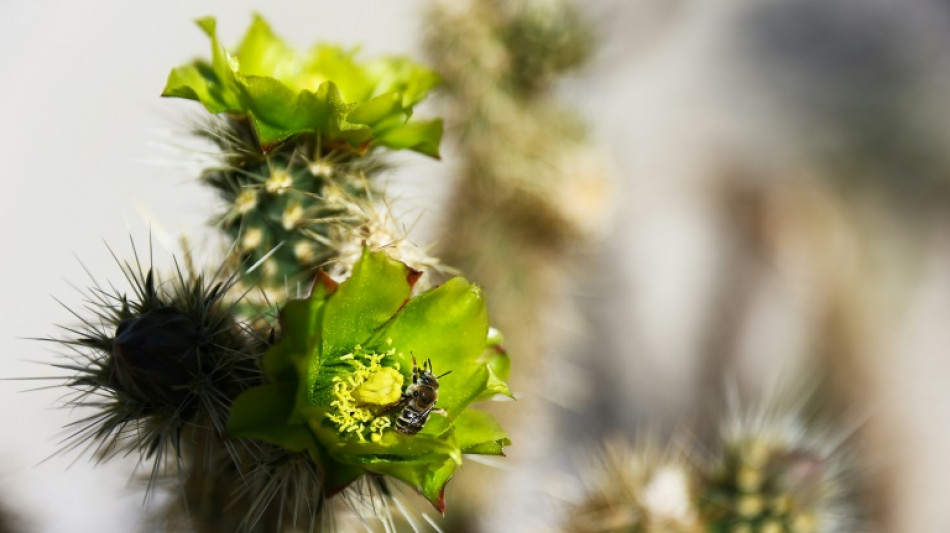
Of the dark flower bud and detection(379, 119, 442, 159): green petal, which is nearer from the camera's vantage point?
the dark flower bud

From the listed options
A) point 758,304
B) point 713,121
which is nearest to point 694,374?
point 758,304

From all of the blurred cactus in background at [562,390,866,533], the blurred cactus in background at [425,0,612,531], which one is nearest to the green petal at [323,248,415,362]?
the blurred cactus in background at [562,390,866,533]

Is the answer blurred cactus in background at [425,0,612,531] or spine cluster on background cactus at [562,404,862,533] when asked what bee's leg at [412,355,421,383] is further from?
blurred cactus in background at [425,0,612,531]

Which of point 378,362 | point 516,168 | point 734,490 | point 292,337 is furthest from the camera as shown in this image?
point 516,168

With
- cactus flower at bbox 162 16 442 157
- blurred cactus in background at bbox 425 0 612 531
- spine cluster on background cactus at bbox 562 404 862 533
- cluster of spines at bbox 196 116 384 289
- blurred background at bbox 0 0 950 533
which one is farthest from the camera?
blurred background at bbox 0 0 950 533

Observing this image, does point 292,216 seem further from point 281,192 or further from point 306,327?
point 306,327

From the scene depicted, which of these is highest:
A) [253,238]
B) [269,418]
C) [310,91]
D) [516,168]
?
[516,168]

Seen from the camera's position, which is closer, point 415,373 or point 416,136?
point 415,373

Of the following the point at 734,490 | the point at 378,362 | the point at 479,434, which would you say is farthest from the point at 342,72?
the point at 734,490
